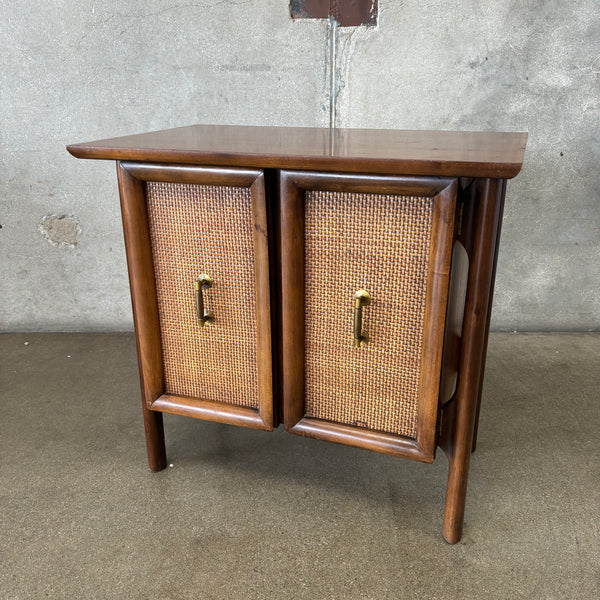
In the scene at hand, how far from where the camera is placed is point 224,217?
112 cm

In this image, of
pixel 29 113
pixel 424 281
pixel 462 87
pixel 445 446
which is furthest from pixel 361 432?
pixel 29 113

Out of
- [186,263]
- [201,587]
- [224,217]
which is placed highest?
[224,217]

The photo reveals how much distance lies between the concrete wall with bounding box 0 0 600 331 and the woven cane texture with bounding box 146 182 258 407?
0.84 m

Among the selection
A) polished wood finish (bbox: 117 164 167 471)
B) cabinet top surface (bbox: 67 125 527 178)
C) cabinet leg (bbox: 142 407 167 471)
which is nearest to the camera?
cabinet top surface (bbox: 67 125 527 178)

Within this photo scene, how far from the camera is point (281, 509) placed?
4.20 ft

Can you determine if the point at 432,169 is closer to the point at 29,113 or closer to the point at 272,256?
the point at 272,256

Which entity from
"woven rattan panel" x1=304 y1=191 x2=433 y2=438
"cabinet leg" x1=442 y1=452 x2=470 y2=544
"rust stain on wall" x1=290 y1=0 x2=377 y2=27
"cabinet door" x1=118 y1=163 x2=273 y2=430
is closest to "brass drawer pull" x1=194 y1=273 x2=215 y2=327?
"cabinet door" x1=118 y1=163 x2=273 y2=430

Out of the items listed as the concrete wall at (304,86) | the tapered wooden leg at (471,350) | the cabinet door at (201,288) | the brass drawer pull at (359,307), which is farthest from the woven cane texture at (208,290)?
the concrete wall at (304,86)

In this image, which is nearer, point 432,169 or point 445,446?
point 432,169

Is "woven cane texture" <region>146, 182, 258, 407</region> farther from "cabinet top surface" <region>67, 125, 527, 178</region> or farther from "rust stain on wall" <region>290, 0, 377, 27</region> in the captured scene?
"rust stain on wall" <region>290, 0, 377, 27</region>

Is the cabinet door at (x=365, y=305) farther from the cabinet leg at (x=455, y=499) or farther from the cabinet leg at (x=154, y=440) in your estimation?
the cabinet leg at (x=154, y=440)

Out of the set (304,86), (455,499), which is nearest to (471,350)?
(455,499)

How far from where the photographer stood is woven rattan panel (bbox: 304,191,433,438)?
3.30ft

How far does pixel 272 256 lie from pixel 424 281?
29cm
